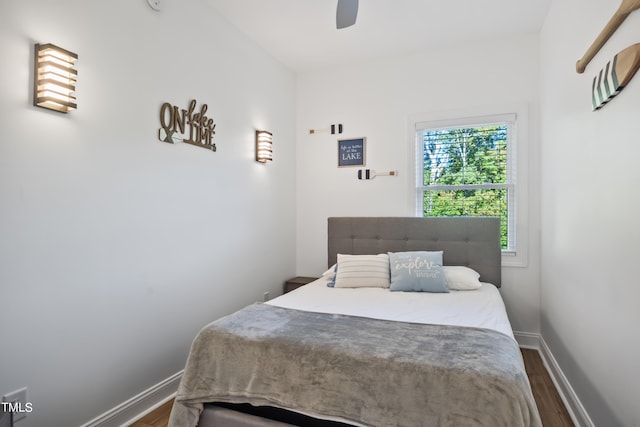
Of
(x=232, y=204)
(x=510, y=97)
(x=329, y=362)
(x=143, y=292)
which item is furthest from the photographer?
(x=510, y=97)

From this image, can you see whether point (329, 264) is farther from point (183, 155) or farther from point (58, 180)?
point (58, 180)

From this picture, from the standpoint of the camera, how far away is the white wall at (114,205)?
1.66 m

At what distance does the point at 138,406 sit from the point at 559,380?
2.73m

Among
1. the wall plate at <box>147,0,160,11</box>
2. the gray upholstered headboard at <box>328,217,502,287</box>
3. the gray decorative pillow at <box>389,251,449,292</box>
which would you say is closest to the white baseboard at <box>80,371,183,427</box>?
the gray decorative pillow at <box>389,251,449,292</box>

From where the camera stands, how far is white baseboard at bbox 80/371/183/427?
2019 mm

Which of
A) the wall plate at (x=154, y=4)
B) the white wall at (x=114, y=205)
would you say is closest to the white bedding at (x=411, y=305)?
the white wall at (x=114, y=205)

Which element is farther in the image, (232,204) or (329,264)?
(329,264)

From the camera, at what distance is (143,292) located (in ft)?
7.43

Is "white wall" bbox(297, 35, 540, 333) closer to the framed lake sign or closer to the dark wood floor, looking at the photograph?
the framed lake sign

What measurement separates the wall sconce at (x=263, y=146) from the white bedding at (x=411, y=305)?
129 cm

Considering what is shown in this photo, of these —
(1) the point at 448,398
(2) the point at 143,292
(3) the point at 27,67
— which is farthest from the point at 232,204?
(1) the point at 448,398

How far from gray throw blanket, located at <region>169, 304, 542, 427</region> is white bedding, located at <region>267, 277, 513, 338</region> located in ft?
0.64

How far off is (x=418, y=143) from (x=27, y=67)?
120 inches

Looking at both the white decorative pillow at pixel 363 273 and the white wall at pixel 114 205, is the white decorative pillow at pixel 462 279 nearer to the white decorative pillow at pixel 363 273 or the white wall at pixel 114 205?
the white decorative pillow at pixel 363 273
